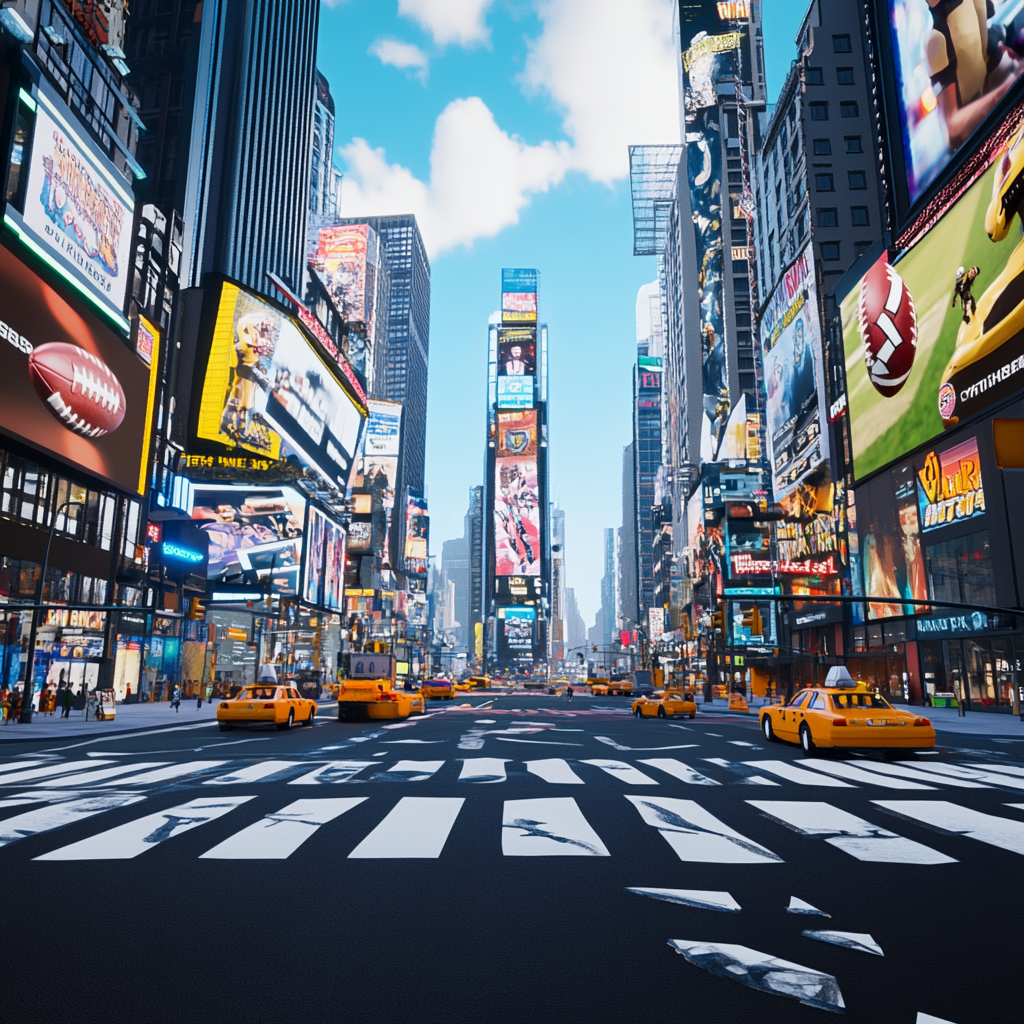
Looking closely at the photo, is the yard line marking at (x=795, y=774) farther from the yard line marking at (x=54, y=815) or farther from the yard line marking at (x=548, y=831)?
the yard line marking at (x=54, y=815)

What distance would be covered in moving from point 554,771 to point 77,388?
40.0 meters

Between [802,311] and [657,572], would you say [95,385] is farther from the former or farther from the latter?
[657,572]

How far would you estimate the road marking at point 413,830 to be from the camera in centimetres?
742

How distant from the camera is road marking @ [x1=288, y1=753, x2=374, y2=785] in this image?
12.3m

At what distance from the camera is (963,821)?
30.1 ft

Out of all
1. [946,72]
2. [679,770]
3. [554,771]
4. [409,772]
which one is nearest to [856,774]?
[679,770]

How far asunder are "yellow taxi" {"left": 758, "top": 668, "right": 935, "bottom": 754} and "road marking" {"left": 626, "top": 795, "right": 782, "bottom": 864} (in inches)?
269

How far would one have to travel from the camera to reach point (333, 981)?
4316 millimetres

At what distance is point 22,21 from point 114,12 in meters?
15.8

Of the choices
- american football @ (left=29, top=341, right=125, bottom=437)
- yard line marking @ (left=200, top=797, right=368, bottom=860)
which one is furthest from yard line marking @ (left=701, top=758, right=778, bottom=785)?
american football @ (left=29, top=341, right=125, bottom=437)

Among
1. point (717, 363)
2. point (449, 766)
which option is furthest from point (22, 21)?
point (717, 363)

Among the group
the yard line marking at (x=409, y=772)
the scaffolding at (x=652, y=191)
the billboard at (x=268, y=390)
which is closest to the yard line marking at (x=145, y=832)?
the yard line marking at (x=409, y=772)

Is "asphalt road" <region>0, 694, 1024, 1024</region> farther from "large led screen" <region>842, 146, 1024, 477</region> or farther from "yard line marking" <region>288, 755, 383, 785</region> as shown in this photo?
"large led screen" <region>842, 146, 1024, 477</region>

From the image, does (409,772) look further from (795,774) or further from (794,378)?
(794,378)
